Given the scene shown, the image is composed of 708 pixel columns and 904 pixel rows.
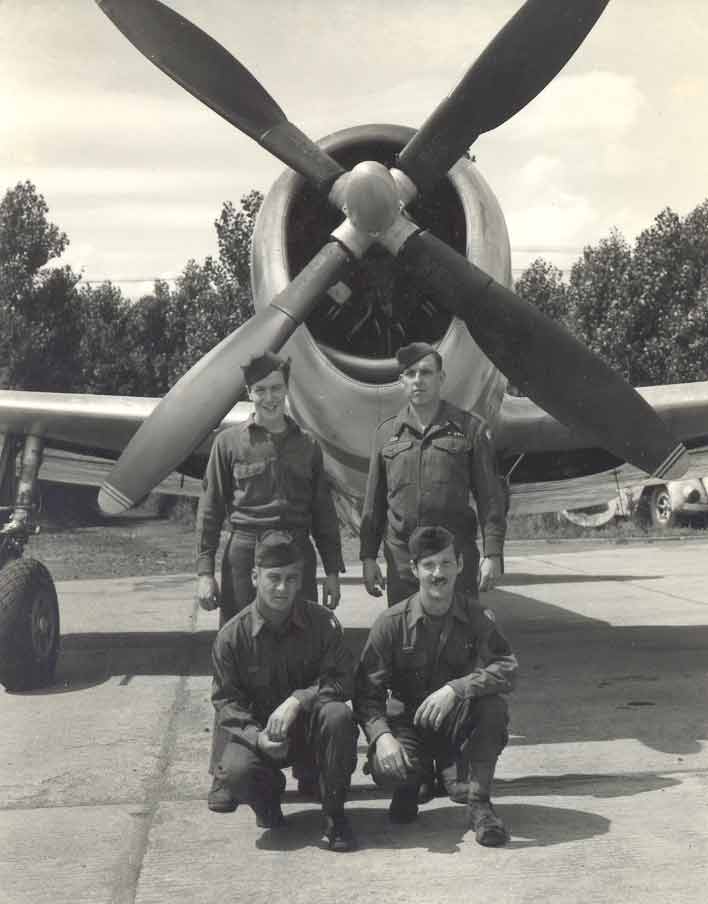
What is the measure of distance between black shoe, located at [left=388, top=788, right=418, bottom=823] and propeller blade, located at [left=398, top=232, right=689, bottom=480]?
209cm

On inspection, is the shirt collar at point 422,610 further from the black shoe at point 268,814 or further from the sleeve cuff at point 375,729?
the black shoe at point 268,814

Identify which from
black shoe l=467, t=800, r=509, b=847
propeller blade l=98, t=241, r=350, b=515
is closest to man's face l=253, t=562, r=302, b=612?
black shoe l=467, t=800, r=509, b=847

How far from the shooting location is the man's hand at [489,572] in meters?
4.61

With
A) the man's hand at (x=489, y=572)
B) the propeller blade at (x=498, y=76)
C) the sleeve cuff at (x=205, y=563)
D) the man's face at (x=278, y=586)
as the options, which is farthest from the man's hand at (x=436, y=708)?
the propeller blade at (x=498, y=76)

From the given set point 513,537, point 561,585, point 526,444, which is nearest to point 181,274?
point 513,537

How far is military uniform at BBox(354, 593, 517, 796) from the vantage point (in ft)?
12.6

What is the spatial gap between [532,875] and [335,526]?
1938 mm

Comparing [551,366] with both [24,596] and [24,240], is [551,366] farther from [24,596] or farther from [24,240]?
[24,240]

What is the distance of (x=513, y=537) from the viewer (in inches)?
790

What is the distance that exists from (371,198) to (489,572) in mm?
1703

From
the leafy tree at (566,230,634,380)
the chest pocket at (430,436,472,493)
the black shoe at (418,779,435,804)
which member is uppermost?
the leafy tree at (566,230,634,380)

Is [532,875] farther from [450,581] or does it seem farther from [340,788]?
[450,581]

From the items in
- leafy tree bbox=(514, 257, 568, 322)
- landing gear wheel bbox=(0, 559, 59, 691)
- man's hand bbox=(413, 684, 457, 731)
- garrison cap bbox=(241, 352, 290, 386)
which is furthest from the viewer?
leafy tree bbox=(514, 257, 568, 322)

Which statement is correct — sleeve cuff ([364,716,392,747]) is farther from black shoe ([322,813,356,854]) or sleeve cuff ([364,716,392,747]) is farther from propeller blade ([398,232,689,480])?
propeller blade ([398,232,689,480])
